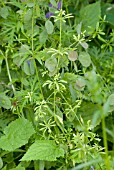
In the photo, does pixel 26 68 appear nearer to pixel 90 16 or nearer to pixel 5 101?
pixel 5 101

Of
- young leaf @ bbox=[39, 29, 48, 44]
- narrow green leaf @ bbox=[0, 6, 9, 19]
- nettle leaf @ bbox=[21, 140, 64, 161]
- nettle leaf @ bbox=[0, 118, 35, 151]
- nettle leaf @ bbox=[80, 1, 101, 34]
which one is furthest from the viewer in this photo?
nettle leaf @ bbox=[80, 1, 101, 34]

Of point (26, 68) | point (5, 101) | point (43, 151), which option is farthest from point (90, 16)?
point (43, 151)

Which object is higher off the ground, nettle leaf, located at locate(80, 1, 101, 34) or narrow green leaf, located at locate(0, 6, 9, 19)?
narrow green leaf, located at locate(0, 6, 9, 19)

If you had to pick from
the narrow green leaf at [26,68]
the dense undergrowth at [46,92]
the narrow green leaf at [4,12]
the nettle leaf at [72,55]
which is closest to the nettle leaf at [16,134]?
the dense undergrowth at [46,92]

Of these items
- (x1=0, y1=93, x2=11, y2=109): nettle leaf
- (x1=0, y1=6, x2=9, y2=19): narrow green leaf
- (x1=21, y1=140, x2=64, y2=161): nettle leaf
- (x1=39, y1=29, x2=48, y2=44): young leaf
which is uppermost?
(x1=0, y1=6, x2=9, y2=19): narrow green leaf

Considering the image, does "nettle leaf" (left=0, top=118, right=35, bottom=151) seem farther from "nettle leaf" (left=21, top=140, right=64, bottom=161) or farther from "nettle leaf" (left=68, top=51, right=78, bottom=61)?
"nettle leaf" (left=68, top=51, right=78, bottom=61)

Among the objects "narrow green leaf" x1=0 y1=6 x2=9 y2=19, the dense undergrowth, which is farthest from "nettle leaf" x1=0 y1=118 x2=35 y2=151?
"narrow green leaf" x1=0 y1=6 x2=9 y2=19

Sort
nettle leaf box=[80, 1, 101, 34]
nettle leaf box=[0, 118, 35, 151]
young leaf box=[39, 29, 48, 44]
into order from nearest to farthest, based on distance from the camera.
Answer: nettle leaf box=[0, 118, 35, 151], young leaf box=[39, 29, 48, 44], nettle leaf box=[80, 1, 101, 34]

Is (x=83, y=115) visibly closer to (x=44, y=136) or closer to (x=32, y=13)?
(x=44, y=136)
